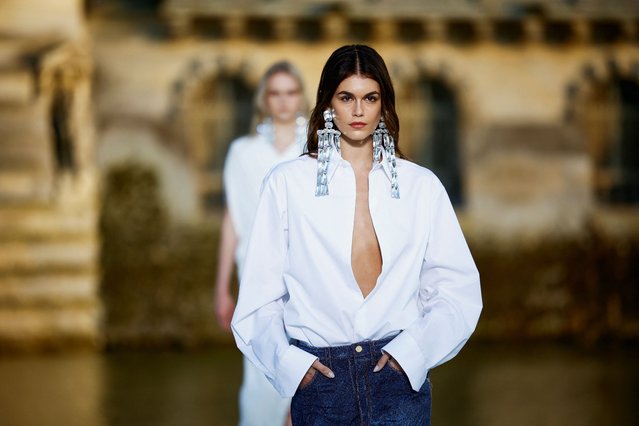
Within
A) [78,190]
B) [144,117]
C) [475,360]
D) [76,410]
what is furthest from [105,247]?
[475,360]

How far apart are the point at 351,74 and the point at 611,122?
905cm

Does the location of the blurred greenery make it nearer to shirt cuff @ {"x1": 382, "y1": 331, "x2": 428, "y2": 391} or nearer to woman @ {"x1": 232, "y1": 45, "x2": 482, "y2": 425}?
woman @ {"x1": 232, "y1": 45, "x2": 482, "y2": 425}

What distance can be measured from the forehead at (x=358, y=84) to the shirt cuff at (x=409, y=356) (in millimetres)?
701

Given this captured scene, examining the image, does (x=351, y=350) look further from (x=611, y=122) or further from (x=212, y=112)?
(x=611, y=122)

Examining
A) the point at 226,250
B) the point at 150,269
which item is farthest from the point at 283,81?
the point at 150,269

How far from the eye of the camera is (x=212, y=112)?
11.2m

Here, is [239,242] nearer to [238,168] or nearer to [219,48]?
[238,168]

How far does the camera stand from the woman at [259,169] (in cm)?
517

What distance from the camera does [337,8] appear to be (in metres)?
10.9

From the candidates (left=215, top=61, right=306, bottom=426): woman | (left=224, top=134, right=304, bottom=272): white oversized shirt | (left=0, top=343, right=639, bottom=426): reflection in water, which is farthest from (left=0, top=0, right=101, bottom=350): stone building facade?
(left=224, top=134, right=304, bottom=272): white oversized shirt

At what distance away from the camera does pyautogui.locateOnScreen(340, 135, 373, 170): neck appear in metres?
3.21

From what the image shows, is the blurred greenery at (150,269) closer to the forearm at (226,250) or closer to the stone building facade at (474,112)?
the stone building facade at (474,112)

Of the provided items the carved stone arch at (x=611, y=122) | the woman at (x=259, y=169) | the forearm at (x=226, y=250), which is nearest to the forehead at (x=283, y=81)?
the woman at (x=259, y=169)

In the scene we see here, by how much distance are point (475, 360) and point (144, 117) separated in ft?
13.1
